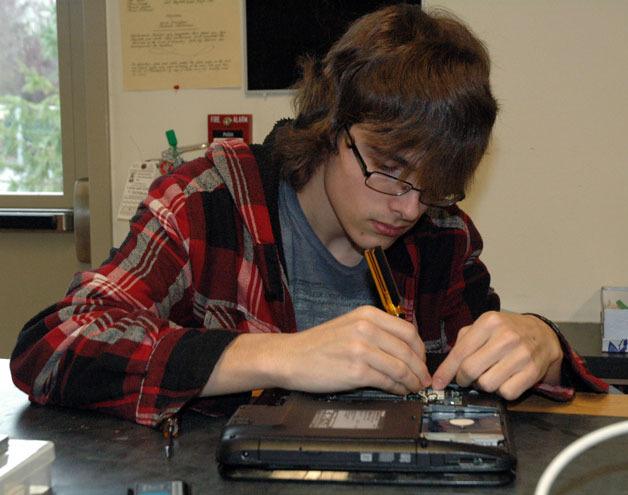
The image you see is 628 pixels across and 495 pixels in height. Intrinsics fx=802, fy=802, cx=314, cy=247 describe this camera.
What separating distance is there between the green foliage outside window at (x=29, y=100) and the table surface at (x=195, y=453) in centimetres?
180

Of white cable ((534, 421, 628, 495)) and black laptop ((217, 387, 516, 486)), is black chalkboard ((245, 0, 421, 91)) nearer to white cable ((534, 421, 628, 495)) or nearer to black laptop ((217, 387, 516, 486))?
black laptop ((217, 387, 516, 486))

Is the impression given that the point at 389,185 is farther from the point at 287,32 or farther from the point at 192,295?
the point at 287,32

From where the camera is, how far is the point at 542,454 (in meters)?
0.76

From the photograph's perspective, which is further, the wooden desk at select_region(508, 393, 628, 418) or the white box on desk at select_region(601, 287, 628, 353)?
the white box on desk at select_region(601, 287, 628, 353)

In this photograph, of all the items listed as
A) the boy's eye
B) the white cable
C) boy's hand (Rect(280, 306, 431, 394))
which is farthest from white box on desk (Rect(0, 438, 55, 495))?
the boy's eye

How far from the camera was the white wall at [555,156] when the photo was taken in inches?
72.6

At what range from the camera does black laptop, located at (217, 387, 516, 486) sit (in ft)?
2.21

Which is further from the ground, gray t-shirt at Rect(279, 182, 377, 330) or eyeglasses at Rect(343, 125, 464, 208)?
eyeglasses at Rect(343, 125, 464, 208)

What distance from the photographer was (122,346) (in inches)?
36.8

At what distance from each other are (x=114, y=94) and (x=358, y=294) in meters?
1.06

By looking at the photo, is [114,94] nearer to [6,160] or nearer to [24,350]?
[6,160]

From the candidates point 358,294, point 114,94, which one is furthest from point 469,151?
point 114,94

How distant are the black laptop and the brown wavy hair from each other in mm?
444

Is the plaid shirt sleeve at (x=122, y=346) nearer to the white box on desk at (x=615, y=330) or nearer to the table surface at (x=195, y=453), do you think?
the table surface at (x=195, y=453)
